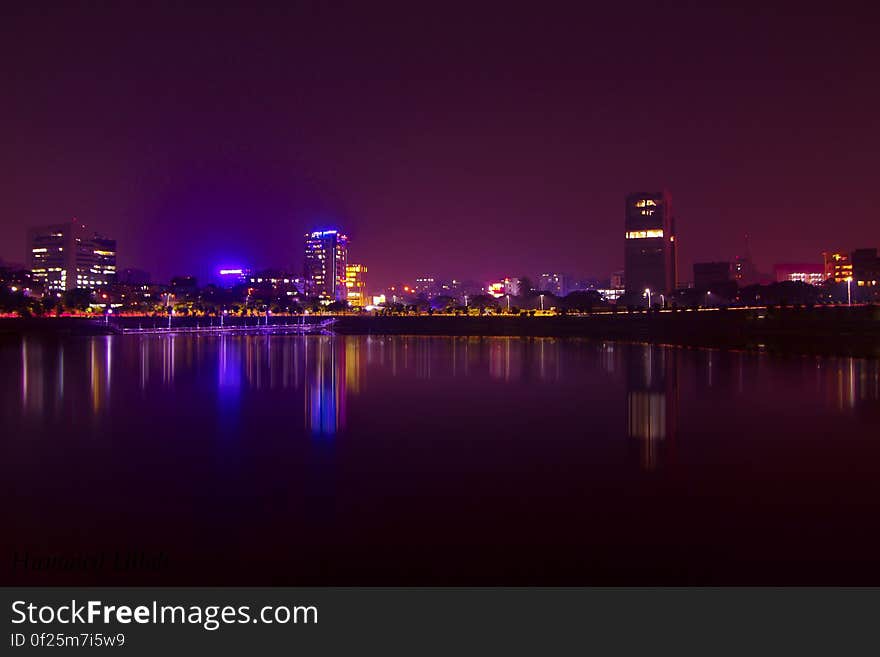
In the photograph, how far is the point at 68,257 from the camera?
16300 cm

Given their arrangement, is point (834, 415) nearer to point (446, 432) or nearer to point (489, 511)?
point (446, 432)

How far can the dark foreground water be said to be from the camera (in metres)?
5.87

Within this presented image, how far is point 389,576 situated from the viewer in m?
5.61

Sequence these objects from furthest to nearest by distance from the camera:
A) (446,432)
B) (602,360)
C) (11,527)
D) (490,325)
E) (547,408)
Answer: (490,325) < (602,360) < (547,408) < (446,432) < (11,527)

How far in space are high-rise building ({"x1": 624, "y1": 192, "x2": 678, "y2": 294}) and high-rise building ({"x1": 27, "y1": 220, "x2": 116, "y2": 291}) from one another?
367 ft

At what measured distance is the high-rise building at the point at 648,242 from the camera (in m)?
141

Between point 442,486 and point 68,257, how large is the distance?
17591 centimetres

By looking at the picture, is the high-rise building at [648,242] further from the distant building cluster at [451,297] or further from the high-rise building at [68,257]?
the high-rise building at [68,257]

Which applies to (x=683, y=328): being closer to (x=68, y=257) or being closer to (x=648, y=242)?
(x=648, y=242)

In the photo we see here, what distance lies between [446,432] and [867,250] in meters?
165

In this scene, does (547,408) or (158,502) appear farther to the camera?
→ (547,408)

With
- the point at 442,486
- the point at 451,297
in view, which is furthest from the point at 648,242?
the point at 442,486

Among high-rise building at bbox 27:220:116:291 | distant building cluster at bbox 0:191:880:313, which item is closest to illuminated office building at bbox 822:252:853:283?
distant building cluster at bbox 0:191:880:313

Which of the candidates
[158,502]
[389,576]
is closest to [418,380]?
[158,502]
